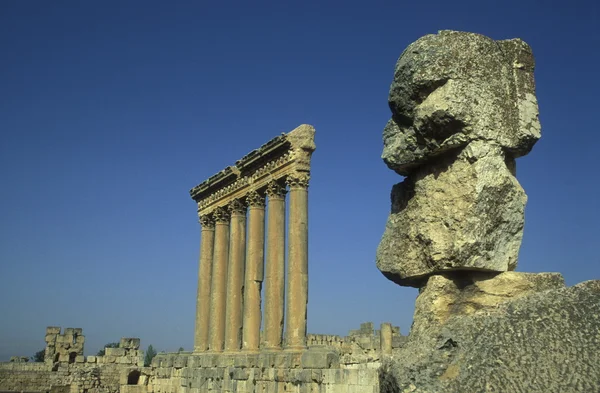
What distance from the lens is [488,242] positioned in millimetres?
4371

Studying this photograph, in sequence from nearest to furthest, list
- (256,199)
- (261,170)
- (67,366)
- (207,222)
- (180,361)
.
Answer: (261,170)
(256,199)
(180,361)
(207,222)
(67,366)

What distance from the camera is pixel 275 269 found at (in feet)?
74.3

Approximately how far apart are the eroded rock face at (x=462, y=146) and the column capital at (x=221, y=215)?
23.7 m

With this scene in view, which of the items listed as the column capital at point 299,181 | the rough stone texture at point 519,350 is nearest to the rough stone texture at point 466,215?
the rough stone texture at point 519,350

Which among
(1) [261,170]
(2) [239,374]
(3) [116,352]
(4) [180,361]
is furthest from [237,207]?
(3) [116,352]

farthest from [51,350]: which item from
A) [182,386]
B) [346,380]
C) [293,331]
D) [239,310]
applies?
[346,380]

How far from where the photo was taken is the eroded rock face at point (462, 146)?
436 cm

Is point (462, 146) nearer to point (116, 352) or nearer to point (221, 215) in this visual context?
point (221, 215)

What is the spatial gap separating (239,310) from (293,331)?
17.2 ft

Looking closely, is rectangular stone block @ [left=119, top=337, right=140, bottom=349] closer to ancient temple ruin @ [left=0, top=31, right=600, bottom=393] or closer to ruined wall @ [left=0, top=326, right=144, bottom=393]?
ruined wall @ [left=0, top=326, right=144, bottom=393]

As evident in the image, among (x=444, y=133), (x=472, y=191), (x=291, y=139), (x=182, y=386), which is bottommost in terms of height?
(x=182, y=386)

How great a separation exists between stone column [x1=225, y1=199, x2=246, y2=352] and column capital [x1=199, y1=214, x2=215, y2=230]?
2612 millimetres

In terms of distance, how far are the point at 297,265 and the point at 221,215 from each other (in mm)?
8160

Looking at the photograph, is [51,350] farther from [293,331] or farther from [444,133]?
[444,133]
